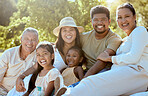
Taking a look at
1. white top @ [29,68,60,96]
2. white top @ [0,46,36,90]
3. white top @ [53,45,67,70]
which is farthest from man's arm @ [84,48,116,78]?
white top @ [0,46,36,90]

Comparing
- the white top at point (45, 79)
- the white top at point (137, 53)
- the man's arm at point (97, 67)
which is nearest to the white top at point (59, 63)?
the white top at point (45, 79)

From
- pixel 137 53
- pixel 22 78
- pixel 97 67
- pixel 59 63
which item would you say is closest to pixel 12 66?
pixel 22 78

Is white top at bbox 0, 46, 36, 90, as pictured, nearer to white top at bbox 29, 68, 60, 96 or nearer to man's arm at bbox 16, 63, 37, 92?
man's arm at bbox 16, 63, 37, 92

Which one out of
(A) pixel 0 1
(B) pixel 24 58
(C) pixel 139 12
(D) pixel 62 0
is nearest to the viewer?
(B) pixel 24 58

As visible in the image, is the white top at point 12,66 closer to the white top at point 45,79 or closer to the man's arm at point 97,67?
the white top at point 45,79

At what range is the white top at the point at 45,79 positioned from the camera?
3.21 metres

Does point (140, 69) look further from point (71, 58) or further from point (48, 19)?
point (48, 19)

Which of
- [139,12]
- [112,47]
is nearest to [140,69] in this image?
A: [112,47]

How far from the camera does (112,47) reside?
11.1ft

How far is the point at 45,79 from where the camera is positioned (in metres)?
3.31

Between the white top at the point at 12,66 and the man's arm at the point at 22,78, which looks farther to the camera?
the white top at the point at 12,66

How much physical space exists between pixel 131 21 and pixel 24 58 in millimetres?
2271

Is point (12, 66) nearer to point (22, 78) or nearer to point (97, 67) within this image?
point (22, 78)

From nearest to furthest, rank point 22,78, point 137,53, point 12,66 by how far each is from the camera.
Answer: point 137,53, point 22,78, point 12,66
